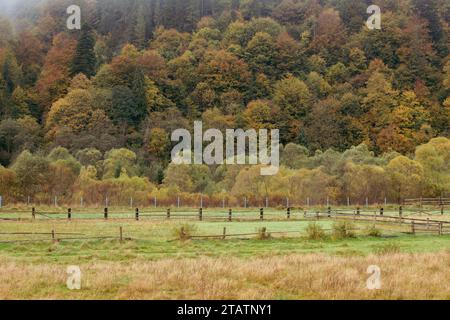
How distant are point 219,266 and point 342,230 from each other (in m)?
13.3

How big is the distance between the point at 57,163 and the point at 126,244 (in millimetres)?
41427

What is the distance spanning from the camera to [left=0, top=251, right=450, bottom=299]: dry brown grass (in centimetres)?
1502

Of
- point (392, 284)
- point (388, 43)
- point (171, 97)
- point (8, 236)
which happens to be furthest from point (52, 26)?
point (392, 284)

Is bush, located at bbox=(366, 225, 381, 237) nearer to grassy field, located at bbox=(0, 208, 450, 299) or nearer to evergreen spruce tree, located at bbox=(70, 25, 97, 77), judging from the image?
grassy field, located at bbox=(0, 208, 450, 299)

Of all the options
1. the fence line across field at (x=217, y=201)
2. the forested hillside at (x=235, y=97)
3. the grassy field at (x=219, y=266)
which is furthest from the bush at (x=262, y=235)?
the forested hillside at (x=235, y=97)

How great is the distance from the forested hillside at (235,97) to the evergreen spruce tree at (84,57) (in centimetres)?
30

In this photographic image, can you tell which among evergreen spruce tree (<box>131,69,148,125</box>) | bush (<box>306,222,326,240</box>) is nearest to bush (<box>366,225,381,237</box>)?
bush (<box>306,222,326,240</box>)

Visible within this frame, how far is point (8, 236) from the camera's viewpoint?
28562 millimetres

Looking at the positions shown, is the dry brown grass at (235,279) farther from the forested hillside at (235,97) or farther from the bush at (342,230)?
the forested hillside at (235,97)

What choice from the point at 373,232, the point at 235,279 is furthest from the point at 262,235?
the point at 235,279

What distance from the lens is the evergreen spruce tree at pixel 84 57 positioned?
11281 centimetres

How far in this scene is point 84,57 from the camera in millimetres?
113750

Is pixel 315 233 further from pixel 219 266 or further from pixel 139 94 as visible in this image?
pixel 139 94
